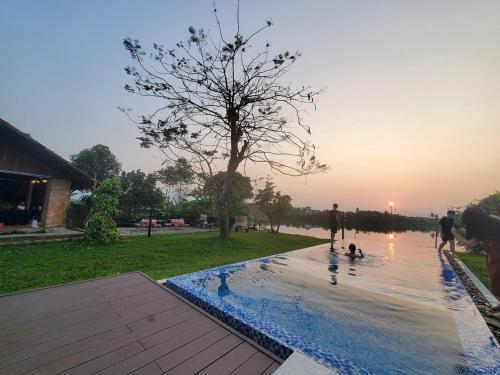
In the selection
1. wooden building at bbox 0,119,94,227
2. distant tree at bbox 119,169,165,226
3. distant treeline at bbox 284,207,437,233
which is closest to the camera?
wooden building at bbox 0,119,94,227

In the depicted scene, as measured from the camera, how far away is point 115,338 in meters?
2.45

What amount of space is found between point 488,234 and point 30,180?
783 inches

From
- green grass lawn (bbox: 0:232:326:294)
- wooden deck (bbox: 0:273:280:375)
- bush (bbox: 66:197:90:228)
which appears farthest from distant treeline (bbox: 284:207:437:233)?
wooden deck (bbox: 0:273:280:375)

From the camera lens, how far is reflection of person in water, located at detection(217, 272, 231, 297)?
4635 mm

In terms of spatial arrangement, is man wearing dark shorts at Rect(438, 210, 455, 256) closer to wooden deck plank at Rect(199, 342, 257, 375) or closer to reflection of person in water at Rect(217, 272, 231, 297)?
reflection of person in water at Rect(217, 272, 231, 297)

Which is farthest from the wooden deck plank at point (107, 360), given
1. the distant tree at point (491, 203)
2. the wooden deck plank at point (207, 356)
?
the distant tree at point (491, 203)

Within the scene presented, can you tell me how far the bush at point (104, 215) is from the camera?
32.9 feet

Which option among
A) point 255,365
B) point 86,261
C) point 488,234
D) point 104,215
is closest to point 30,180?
point 104,215

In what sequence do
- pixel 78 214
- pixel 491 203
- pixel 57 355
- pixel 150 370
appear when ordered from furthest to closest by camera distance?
1. pixel 491 203
2. pixel 78 214
3. pixel 57 355
4. pixel 150 370

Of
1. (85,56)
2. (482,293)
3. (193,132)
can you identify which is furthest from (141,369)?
(85,56)

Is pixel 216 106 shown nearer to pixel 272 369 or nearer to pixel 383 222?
pixel 272 369

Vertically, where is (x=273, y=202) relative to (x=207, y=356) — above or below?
above

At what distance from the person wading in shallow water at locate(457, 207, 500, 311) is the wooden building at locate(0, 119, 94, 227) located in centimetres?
1599

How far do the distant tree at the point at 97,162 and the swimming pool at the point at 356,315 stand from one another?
110ft
